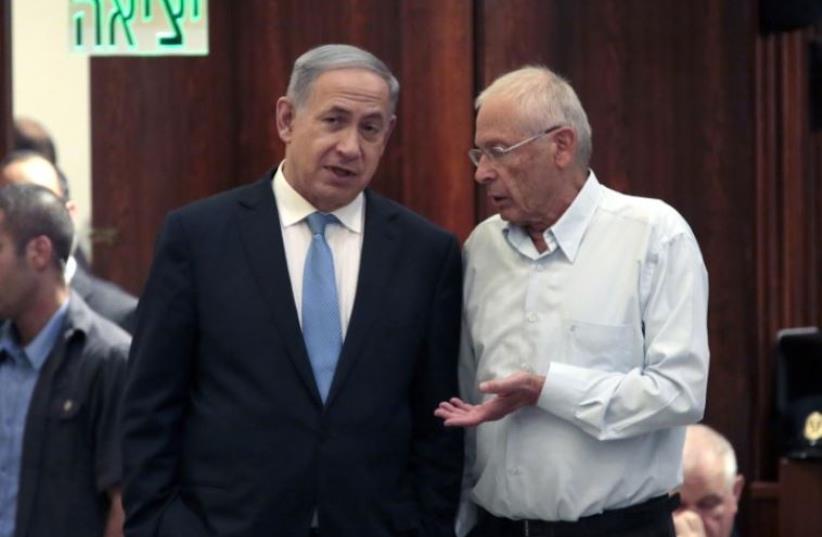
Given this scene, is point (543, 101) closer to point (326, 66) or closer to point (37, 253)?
point (326, 66)

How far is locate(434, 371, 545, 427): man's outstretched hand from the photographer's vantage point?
462 cm

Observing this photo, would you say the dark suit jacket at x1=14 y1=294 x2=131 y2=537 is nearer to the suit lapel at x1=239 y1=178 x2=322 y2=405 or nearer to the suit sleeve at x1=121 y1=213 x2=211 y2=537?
the suit sleeve at x1=121 y1=213 x2=211 y2=537

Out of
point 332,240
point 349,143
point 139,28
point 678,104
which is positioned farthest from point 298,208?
point 139,28

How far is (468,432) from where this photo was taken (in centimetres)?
504

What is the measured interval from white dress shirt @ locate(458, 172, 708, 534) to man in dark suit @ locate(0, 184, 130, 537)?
1082 millimetres

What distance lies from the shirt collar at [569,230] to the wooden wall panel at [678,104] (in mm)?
2262

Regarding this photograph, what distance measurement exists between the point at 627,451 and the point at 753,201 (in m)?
2.75

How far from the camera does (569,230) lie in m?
4.89

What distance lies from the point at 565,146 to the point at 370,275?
0.57 meters

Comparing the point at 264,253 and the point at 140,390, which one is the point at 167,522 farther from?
the point at 264,253

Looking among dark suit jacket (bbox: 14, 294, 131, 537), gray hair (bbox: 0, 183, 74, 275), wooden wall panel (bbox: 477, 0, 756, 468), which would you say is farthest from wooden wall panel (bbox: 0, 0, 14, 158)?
dark suit jacket (bbox: 14, 294, 131, 537)

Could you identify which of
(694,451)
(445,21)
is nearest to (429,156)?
(445,21)

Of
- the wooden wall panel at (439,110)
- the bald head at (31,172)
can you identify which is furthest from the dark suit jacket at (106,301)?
the wooden wall panel at (439,110)

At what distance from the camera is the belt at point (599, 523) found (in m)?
4.75
